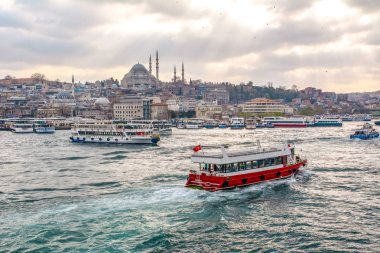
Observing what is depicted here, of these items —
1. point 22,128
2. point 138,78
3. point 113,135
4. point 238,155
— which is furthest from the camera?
point 138,78

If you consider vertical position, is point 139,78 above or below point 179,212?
above

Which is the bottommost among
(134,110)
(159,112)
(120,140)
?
(120,140)

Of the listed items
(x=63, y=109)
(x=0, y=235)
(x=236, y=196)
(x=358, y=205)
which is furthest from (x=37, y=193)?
(x=63, y=109)

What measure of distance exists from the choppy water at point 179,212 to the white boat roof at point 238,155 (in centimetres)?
158

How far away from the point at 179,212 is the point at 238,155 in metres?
6.14

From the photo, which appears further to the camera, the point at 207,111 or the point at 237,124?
the point at 207,111

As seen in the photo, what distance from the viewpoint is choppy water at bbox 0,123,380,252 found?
14.9 metres

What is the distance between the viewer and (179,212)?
59.9ft

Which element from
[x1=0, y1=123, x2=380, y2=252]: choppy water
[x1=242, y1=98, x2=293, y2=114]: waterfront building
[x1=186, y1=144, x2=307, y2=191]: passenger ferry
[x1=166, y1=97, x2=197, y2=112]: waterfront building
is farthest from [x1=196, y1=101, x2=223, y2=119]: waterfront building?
[x1=186, y1=144, x2=307, y2=191]: passenger ferry

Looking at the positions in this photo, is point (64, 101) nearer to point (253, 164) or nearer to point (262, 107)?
Result: point (262, 107)

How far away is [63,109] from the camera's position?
128 metres

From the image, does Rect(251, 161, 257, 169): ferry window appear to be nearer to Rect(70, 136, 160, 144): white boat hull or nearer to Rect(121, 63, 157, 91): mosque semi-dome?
Rect(70, 136, 160, 144): white boat hull

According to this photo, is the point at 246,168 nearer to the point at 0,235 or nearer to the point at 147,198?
the point at 147,198

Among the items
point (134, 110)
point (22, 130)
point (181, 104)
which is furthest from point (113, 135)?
point (181, 104)
